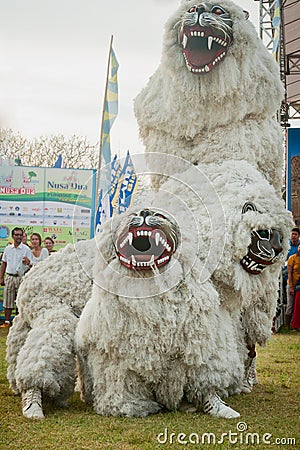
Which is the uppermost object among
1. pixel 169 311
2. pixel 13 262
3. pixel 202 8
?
pixel 202 8

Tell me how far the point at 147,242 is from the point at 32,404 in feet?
3.97

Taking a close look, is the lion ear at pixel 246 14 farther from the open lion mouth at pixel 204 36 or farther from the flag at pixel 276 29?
the flag at pixel 276 29

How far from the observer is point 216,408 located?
12.7ft

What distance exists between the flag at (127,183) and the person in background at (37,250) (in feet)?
18.5

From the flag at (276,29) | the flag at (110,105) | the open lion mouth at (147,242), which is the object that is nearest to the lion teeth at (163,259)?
the open lion mouth at (147,242)

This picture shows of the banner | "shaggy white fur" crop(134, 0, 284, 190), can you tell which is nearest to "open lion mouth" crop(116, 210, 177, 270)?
"shaggy white fur" crop(134, 0, 284, 190)

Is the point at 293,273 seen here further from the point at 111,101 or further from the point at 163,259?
the point at 163,259

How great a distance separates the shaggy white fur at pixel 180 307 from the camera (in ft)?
12.0

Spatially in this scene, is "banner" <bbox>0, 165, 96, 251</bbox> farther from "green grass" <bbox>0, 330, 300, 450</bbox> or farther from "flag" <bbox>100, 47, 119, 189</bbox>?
"green grass" <bbox>0, 330, 300, 450</bbox>

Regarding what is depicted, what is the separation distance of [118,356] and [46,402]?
28.7 inches

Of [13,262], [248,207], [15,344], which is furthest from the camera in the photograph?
[13,262]

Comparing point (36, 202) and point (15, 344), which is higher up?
point (36, 202)

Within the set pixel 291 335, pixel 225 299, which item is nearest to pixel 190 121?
pixel 225 299

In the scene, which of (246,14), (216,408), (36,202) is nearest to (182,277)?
(216,408)
